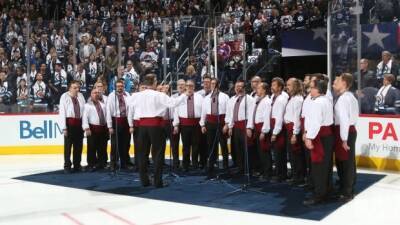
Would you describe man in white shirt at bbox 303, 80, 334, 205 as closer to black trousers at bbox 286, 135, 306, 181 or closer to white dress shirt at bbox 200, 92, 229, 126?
black trousers at bbox 286, 135, 306, 181

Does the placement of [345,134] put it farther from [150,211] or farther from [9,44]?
[9,44]

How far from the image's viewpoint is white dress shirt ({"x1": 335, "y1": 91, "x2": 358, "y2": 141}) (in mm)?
6828

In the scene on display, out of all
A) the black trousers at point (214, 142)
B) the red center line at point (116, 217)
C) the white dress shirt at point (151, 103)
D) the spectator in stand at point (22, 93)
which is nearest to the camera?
the red center line at point (116, 217)

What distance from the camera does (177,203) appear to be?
284 inches

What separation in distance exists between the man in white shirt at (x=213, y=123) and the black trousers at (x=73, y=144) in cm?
241

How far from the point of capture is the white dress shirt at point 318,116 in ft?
21.5

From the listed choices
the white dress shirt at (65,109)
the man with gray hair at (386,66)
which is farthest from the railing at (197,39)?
the man with gray hair at (386,66)

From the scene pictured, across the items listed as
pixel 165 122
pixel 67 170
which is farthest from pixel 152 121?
pixel 67 170

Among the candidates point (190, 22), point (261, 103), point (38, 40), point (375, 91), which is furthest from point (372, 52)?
point (38, 40)

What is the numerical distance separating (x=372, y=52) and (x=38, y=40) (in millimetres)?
7685

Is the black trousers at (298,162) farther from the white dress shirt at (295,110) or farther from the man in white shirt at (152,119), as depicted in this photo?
the man in white shirt at (152,119)

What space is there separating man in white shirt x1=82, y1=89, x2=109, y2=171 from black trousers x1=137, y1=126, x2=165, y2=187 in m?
2.17

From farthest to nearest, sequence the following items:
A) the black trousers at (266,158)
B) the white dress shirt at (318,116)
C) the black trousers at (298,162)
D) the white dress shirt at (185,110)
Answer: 1. the white dress shirt at (185,110)
2. the black trousers at (266,158)
3. the black trousers at (298,162)
4. the white dress shirt at (318,116)

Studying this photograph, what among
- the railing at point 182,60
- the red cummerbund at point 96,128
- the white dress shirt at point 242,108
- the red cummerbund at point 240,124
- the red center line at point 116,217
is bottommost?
the red center line at point 116,217
